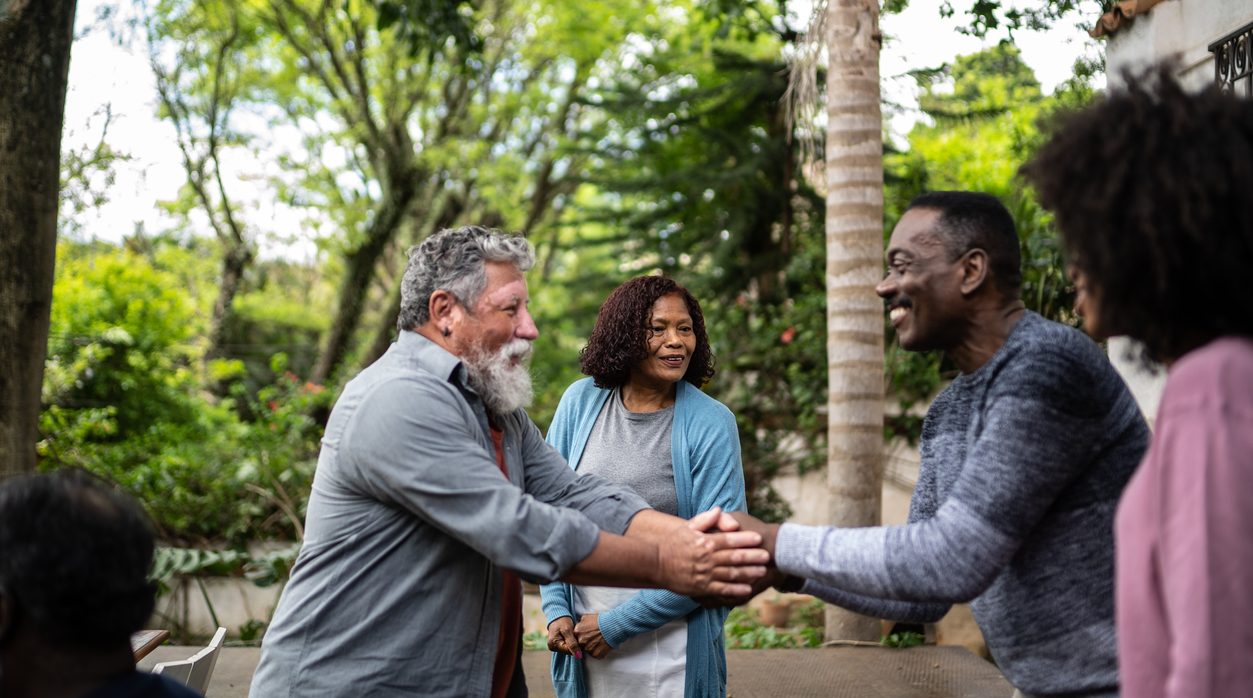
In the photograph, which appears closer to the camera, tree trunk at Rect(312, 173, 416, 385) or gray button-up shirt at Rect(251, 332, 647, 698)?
gray button-up shirt at Rect(251, 332, 647, 698)

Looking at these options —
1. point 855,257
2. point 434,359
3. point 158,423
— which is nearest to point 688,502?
point 434,359

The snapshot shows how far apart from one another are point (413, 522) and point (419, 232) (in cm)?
1798

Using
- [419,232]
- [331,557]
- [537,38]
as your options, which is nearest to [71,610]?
[331,557]

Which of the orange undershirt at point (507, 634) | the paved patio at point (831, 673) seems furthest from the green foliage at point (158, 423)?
the orange undershirt at point (507, 634)

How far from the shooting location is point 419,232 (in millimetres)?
20234

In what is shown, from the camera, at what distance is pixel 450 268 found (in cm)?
310

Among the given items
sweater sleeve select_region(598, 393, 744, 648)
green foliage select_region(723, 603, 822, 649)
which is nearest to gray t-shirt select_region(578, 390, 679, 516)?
sweater sleeve select_region(598, 393, 744, 648)

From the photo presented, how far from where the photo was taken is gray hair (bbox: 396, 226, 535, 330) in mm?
3090

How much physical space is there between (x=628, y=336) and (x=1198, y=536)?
274cm

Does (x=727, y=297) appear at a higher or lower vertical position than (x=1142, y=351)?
higher

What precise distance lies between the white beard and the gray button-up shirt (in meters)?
0.17

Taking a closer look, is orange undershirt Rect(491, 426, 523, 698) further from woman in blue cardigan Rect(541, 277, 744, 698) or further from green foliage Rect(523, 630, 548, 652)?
green foliage Rect(523, 630, 548, 652)

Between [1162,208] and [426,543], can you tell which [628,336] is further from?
[1162,208]

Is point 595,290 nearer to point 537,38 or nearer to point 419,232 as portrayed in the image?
point 537,38
